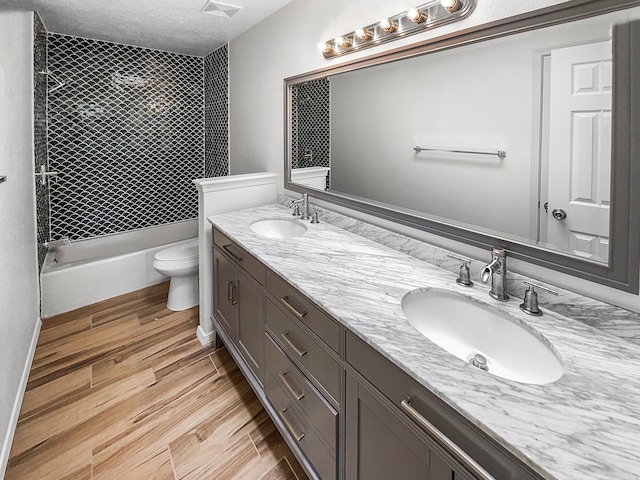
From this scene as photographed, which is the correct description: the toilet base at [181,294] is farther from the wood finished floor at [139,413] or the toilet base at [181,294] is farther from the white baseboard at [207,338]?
the white baseboard at [207,338]

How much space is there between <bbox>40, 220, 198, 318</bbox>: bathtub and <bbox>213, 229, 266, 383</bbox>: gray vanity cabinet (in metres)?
1.35

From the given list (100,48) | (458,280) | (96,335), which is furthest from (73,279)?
(458,280)

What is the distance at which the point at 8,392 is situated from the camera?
65.2 inches

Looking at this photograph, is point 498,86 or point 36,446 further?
point 36,446

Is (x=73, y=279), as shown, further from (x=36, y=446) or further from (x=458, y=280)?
(x=458, y=280)

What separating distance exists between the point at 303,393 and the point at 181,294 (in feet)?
6.38

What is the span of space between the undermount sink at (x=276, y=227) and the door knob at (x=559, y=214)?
1.39 metres

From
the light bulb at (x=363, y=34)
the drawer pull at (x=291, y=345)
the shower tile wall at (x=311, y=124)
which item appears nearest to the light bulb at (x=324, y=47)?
the shower tile wall at (x=311, y=124)

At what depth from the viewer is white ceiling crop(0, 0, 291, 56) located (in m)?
2.38

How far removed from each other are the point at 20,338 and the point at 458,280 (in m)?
2.30

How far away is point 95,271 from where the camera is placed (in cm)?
300

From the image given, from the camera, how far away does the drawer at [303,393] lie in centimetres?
120

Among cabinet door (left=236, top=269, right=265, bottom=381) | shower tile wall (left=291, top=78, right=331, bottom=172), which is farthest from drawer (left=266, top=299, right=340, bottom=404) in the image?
shower tile wall (left=291, top=78, right=331, bottom=172)

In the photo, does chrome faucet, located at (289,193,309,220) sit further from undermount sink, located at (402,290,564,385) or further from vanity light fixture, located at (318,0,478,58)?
undermount sink, located at (402,290,564,385)
